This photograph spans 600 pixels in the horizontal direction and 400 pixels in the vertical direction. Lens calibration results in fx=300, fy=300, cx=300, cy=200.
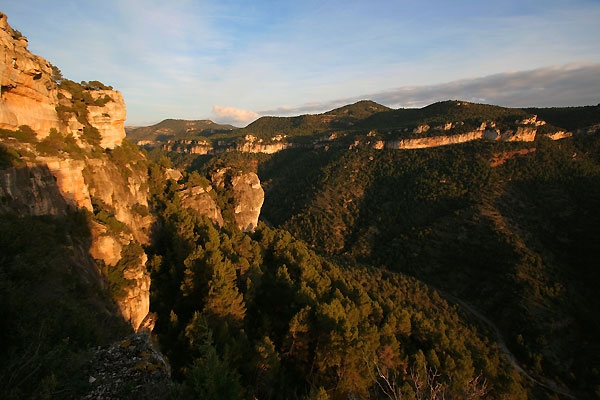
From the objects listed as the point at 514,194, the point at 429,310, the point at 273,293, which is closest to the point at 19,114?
the point at 273,293

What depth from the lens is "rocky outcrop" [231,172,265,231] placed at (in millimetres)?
61094

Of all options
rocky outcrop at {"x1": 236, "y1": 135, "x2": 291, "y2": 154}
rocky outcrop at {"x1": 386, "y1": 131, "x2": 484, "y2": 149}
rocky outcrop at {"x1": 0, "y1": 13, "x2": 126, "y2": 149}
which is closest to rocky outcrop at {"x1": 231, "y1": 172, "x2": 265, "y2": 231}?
rocky outcrop at {"x1": 0, "y1": 13, "x2": 126, "y2": 149}

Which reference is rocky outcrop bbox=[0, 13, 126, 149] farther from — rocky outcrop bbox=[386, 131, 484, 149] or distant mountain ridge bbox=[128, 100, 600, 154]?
distant mountain ridge bbox=[128, 100, 600, 154]

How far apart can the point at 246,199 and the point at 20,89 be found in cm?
4457

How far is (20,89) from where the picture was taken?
61.7 feet

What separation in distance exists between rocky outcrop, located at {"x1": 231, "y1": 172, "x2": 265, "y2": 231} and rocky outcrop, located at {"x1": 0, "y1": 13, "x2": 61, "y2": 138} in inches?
1565

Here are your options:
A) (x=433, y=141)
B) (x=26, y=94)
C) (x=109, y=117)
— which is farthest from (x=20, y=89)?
(x=433, y=141)

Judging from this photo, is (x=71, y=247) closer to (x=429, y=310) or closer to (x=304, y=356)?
(x=304, y=356)

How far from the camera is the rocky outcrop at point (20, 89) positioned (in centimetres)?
1762

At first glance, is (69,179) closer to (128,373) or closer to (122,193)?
(122,193)

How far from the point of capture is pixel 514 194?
82500 mm

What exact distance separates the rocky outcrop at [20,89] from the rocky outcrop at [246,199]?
39.8 meters

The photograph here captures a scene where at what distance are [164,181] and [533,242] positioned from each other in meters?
74.9

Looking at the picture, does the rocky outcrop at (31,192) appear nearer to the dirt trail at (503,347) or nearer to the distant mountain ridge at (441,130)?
the dirt trail at (503,347)
